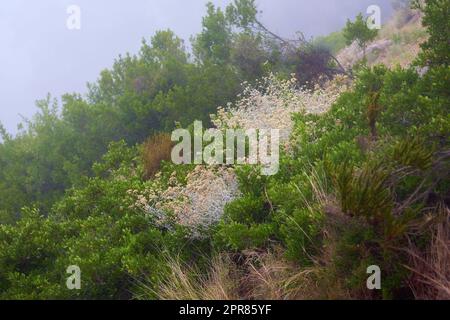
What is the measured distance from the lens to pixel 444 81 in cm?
571

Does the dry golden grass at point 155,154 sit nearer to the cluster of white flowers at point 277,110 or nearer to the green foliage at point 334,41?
the cluster of white flowers at point 277,110

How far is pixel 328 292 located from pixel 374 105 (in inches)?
115

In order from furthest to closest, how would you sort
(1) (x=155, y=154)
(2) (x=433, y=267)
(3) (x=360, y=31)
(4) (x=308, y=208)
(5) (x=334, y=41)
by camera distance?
(5) (x=334, y=41)
(3) (x=360, y=31)
(1) (x=155, y=154)
(4) (x=308, y=208)
(2) (x=433, y=267)

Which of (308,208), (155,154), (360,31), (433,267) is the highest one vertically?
(360,31)

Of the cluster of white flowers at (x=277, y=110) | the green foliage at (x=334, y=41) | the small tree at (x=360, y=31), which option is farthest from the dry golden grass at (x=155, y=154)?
the green foliage at (x=334, y=41)

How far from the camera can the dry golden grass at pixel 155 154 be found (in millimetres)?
8758

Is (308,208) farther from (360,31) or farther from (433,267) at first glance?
(360,31)

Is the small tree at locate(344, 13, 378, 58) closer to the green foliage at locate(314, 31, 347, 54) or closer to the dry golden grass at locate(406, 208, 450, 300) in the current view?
the green foliage at locate(314, 31, 347, 54)

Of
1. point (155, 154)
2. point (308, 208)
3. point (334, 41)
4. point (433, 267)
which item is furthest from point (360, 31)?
point (433, 267)

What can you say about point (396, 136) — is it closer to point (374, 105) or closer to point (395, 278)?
point (374, 105)

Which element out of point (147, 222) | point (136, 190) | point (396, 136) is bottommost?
point (147, 222)

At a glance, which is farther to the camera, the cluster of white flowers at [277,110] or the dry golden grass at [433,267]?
the cluster of white flowers at [277,110]

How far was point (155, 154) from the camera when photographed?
8.95 m
